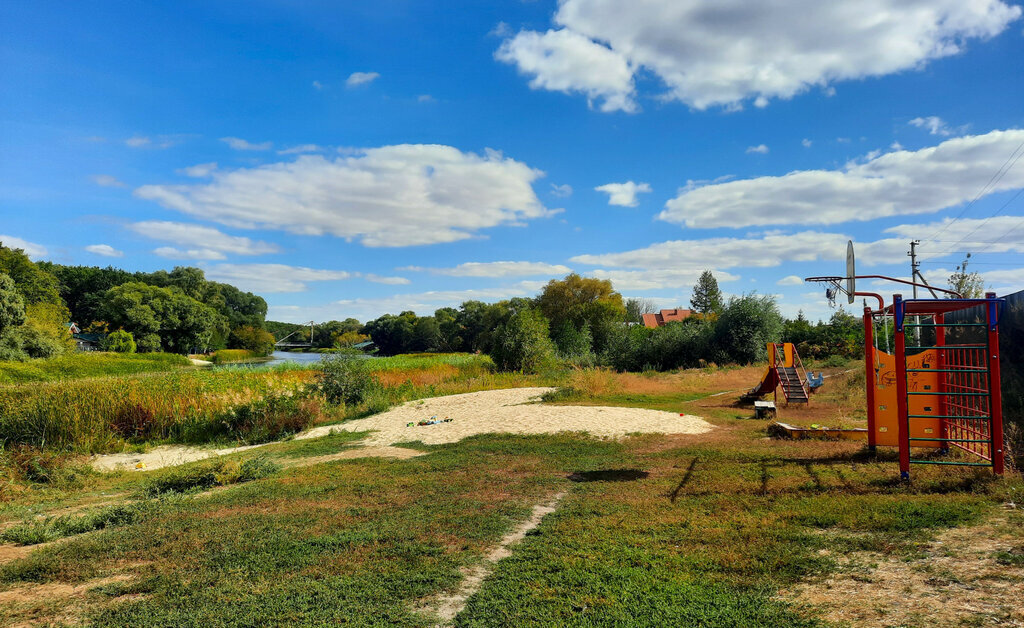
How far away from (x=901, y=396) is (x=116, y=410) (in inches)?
712

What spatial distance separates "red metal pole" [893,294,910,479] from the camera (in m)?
7.31

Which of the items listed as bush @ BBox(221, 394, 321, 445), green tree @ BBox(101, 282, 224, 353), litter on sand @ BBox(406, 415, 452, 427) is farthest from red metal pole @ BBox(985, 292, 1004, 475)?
green tree @ BBox(101, 282, 224, 353)

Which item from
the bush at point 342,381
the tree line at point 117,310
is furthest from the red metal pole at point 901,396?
the tree line at point 117,310

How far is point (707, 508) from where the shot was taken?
6.70 meters

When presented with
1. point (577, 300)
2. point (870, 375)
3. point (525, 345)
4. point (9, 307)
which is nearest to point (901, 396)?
point (870, 375)

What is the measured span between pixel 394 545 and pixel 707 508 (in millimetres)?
3765

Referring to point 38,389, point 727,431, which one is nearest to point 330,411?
point 38,389

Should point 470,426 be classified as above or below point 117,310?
below

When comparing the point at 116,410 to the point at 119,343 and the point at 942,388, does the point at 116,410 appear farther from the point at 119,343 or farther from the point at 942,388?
the point at 119,343

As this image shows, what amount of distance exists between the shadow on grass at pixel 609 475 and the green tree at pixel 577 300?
51.3 m

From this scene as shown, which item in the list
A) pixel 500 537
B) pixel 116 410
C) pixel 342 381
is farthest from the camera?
pixel 342 381

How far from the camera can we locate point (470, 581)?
480 centimetres

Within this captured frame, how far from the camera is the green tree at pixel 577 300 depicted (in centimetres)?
6134

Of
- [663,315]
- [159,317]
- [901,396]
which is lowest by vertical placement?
[901,396]
